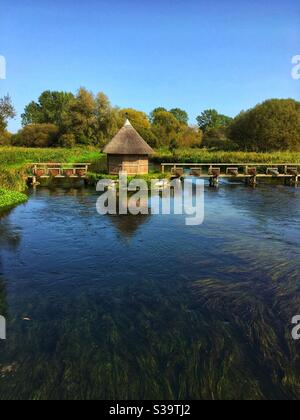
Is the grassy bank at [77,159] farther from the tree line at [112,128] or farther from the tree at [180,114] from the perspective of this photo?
the tree at [180,114]

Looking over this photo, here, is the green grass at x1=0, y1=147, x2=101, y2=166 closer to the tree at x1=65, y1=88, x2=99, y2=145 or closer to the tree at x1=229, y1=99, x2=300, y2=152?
the tree at x1=65, y1=88, x2=99, y2=145

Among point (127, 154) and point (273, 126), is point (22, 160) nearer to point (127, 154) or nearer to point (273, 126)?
point (127, 154)

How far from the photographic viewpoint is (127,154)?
32.4 meters

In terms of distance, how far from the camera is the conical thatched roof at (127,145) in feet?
106

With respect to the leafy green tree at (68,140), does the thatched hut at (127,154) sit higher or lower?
lower

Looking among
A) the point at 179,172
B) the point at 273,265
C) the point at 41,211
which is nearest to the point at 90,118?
the point at 179,172

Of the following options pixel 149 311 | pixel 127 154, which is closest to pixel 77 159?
pixel 127 154

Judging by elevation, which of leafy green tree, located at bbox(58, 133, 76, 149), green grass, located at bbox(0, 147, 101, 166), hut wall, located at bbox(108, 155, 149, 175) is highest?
leafy green tree, located at bbox(58, 133, 76, 149)

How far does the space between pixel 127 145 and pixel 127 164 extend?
182 centimetres

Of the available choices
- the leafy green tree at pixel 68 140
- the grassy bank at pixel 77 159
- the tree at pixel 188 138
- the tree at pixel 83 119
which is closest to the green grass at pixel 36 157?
the grassy bank at pixel 77 159

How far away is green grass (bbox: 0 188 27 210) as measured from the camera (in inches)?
885

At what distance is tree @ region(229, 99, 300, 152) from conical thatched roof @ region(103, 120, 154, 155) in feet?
130

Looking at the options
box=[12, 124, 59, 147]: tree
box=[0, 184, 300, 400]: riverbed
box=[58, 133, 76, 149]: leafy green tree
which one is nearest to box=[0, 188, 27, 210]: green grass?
box=[0, 184, 300, 400]: riverbed

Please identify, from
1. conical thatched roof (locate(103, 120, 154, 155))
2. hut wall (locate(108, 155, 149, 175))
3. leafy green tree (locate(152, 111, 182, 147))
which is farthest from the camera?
leafy green tree (locate(152, 111, 182, 147))
